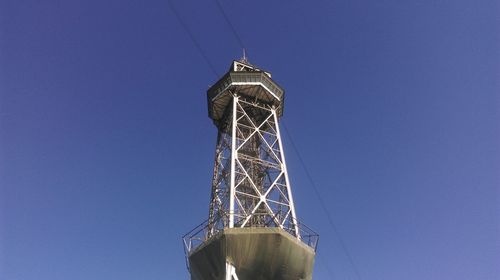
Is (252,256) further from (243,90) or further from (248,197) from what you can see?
(243,90)

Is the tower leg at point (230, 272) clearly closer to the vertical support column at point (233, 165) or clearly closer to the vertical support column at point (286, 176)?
the vertical support column at point (233, 165)

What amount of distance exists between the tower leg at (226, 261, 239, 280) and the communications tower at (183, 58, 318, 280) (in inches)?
2.0

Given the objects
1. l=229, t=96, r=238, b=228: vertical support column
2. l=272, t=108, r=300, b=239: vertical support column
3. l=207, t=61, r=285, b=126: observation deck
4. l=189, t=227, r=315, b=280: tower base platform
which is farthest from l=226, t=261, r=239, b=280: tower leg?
l=207, t=61, r=285, b=126: observation deck

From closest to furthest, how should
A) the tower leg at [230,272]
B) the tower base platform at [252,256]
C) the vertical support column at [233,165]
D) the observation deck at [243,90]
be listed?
the tower leg at [230,272] < the tower base platform at [252,256] < the vertical support column at [233,165] < the observation deck at [243,90]

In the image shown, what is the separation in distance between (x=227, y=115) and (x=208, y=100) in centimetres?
205

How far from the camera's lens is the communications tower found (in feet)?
77.3

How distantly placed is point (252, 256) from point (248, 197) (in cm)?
674

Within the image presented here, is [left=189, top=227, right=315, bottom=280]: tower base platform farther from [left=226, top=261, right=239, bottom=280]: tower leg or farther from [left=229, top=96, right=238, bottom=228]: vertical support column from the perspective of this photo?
[left=229, top=96, right=238, bottom=228]: vertical support column

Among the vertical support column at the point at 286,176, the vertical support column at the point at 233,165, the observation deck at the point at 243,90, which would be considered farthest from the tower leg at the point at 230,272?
the observation deck at the point at 243,90

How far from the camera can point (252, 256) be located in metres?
23.6

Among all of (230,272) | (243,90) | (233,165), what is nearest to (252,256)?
(230,272)

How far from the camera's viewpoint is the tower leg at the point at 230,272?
74.6ft

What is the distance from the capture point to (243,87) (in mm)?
34438

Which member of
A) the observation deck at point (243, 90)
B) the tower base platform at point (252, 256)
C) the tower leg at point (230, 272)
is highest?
the observation deck at point (243, 90)
